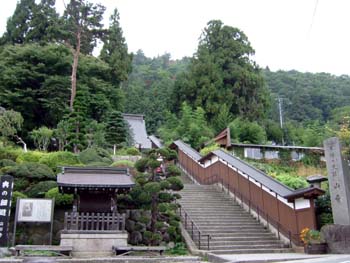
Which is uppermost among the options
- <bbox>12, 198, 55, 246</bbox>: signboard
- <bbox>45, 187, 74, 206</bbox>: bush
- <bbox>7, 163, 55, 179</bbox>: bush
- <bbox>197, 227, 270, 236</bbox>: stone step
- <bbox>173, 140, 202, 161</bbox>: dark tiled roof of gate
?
<bbox>173, 140, 202, 161</bbox>: dark tiled roof of gate

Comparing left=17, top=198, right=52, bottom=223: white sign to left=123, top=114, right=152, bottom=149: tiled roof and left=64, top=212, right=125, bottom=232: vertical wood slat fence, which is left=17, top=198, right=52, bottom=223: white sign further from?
left=123, top=114, right=152, bottom=149: tiled roof

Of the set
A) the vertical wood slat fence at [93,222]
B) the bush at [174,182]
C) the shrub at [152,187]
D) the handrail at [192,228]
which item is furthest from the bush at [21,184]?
the handrail at [192,228]

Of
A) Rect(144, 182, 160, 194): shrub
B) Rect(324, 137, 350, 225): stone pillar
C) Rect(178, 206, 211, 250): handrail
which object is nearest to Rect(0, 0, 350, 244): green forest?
Rect(144, 182, 160, 194): shrub

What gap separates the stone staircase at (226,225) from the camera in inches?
539

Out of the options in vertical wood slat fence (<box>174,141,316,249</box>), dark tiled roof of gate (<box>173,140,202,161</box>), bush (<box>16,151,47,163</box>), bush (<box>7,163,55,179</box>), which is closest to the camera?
vertical wood slat fence (<box>174,141,316,249</box>)

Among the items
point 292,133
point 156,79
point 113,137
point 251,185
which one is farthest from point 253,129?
point 156,79

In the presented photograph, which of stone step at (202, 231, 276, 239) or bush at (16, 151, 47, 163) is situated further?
bush at (16, 151, 47, 163)

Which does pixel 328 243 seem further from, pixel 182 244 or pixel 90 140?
pixel 90 140

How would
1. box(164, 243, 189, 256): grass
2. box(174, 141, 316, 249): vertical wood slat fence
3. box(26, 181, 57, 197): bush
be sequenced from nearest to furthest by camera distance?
box(164, 243, 189, 256): grass
box(174, 141, 316, 249): vertical wood slat fence
box(26, 181, 57, 197): bush

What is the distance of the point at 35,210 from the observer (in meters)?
13.2

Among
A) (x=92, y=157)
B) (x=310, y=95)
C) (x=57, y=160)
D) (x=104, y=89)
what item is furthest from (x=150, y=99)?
(x=57, y=160)

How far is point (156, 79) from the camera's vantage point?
64.6 m

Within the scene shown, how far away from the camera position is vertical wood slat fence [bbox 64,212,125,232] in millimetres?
12703

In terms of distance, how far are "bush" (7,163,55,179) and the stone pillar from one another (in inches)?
451
